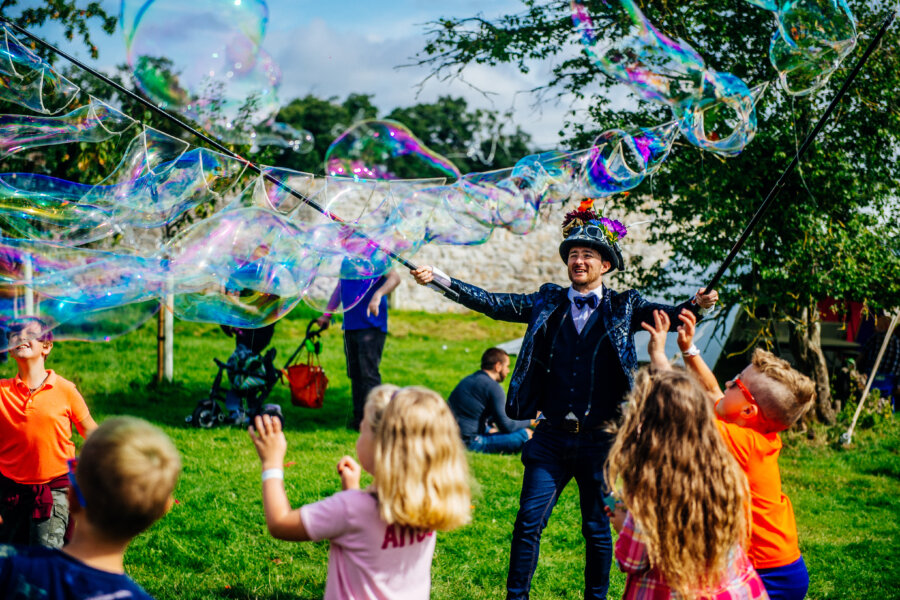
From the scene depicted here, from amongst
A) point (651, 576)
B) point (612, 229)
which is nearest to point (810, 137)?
point (612, 229)

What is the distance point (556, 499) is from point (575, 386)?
1.58 feet

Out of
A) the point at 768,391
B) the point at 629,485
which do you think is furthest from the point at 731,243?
the point at 629,485

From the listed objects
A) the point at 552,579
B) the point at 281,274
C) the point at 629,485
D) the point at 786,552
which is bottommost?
the point at 552,579

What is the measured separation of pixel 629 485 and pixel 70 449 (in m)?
2.37

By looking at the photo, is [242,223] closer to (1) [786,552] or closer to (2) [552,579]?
(2) [552,579]

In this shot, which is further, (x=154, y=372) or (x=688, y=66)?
(x=154, y=372)

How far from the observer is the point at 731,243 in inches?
270

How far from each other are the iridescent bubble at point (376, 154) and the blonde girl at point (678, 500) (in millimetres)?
2311

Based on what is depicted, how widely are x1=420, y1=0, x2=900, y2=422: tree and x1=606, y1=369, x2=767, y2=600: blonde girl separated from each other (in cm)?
477

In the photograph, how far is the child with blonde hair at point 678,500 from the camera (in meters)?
2.14

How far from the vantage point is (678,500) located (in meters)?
2.15

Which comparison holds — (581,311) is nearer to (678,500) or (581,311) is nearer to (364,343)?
(678,500)

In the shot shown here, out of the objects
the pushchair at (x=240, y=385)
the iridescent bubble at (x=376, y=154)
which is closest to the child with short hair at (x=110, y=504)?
the iridescent bubble at (x=376, y=154)

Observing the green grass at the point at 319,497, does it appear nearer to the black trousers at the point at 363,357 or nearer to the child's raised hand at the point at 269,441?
the black trousers at the point at 363,357
